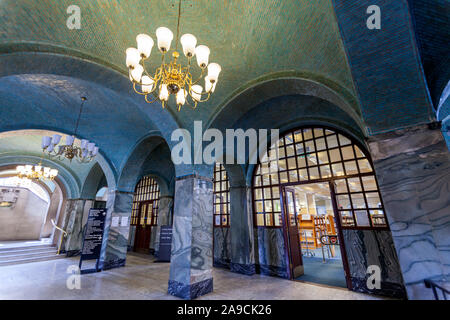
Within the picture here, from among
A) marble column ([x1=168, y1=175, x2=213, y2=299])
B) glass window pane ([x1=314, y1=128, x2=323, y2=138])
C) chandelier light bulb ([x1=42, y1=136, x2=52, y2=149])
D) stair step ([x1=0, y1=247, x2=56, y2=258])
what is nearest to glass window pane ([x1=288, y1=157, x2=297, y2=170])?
glass window pane ([x1=314, y1=128, x2=323, y2=138])

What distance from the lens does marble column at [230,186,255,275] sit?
563cm

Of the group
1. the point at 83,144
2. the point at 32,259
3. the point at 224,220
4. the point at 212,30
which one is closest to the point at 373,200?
the point at 224,220

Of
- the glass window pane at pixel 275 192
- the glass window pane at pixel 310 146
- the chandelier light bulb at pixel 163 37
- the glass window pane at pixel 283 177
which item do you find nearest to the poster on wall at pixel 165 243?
the glass window pane at pixel 275 192

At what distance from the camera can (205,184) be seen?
14.6ft

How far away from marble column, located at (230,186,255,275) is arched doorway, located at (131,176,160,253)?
495cm

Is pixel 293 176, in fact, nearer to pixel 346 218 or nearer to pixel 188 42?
pixel 346 218

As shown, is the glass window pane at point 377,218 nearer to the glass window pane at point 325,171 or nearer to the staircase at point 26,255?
the glass window pane at point 325,171

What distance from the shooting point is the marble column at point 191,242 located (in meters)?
3.78

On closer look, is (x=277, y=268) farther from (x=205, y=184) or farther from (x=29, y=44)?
(x=29, y=44)

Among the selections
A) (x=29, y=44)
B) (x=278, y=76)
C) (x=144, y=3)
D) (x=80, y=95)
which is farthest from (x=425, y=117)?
(x=80, y=95)

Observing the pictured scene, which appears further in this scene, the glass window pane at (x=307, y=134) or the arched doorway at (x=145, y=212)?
the arched doorway at (x=145, y=212)

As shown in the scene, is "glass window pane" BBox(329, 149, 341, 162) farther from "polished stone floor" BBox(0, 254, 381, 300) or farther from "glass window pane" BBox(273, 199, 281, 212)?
"polished stone floor" BBox(0, 254, 381, 300)
